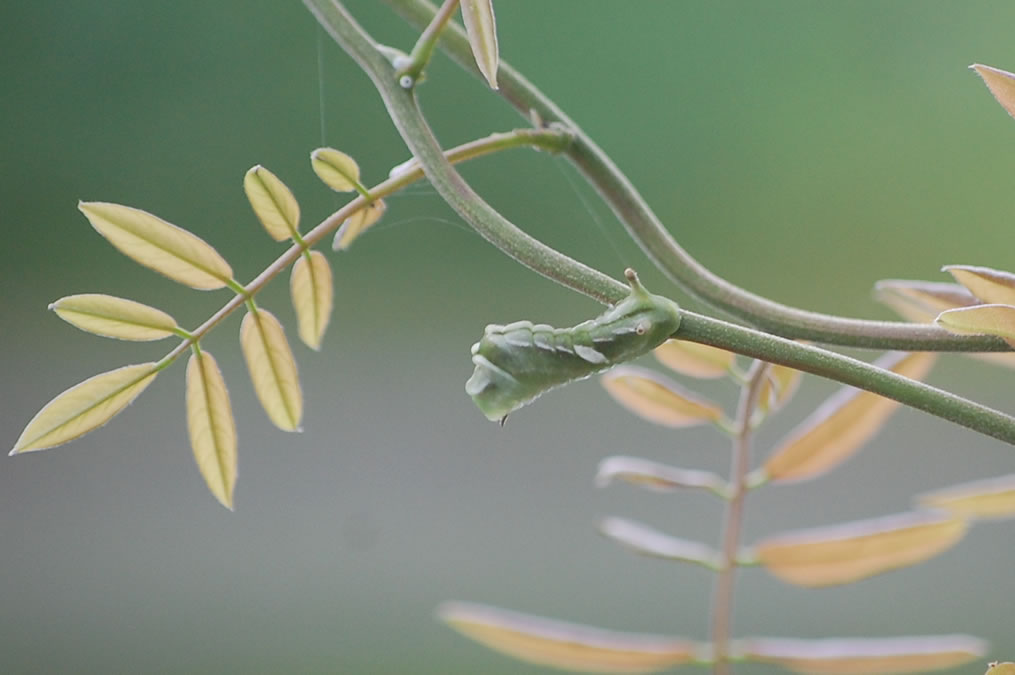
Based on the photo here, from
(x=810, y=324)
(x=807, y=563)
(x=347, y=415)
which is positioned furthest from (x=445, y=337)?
(x=810, y=324)

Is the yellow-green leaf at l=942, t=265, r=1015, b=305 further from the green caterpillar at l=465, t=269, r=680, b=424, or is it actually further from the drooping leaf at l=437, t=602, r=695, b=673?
the drooping leaf at l=437, t=602, r=695, b=673

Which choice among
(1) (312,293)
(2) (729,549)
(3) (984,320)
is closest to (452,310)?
(2) (729,549)

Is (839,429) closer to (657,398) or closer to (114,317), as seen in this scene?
(657,398)

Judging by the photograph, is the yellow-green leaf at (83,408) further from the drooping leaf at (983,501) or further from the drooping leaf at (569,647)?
the drooping leaf at (983,501)

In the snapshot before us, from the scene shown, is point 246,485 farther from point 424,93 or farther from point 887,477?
point 887,477

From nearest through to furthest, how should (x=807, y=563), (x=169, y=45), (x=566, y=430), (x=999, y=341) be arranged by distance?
1. (x=999, y=341)
2. (x=807, y=563)
3. (x=169, y=45)
4. (x=566, y=430)

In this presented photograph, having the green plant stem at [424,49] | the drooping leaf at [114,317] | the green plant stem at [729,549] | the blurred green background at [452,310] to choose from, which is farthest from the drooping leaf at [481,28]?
the blurred green background at [452,310]
